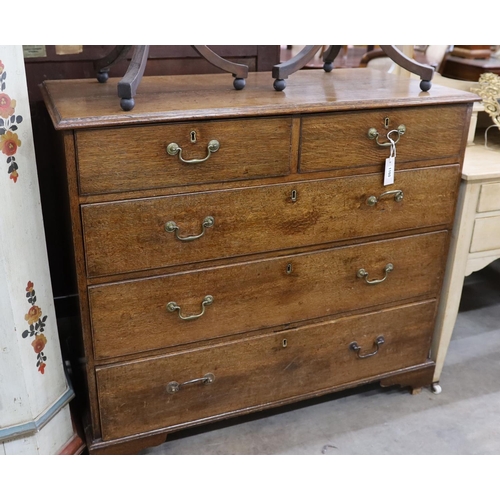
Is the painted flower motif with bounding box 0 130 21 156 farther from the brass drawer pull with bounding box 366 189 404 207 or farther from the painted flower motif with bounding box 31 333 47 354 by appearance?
the brass drawer pull with bounding box 366 189 404 207

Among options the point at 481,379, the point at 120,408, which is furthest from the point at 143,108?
the point at 481,379

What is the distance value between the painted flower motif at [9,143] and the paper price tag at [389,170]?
38.8 inches

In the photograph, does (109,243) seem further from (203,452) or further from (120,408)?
(203,452)

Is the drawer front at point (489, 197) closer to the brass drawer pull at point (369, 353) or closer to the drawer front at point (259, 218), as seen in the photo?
the drawer front at point (259, 218)

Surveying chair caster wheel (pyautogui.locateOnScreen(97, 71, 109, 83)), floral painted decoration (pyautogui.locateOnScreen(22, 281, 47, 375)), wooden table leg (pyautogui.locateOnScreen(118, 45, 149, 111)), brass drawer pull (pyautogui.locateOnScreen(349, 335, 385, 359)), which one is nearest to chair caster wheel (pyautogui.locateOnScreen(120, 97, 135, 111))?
wooden table leg (pyautogui.locateOnScreen(118, 45, 149, 111))

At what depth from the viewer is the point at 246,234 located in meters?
1.68

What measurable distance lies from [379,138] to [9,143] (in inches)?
38.3

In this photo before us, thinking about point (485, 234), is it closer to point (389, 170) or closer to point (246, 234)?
point (389, 170)

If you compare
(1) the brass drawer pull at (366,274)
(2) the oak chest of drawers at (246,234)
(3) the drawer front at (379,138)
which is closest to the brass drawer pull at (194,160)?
(2) the oak chest of drawers at (246,234)

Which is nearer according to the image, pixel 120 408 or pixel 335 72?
pixel 120 408

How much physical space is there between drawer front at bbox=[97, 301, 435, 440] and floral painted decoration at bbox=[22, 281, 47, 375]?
0.18 meters

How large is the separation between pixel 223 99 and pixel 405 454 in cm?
123

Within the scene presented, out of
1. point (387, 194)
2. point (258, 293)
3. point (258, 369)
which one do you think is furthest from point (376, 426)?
point (387, 194)

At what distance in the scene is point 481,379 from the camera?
2.32 metres
